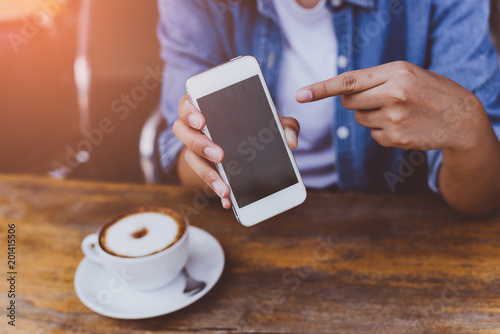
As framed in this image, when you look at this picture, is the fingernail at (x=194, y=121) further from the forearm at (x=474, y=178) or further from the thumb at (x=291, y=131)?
the forearm at (x=474, y=178)

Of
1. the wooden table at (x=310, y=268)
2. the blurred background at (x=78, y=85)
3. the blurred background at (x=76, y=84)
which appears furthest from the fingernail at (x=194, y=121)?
the blurred background at (x=76, y=84)

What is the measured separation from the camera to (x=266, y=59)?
97 centimetres

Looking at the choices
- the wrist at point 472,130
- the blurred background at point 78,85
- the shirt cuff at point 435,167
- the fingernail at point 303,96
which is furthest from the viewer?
the blurred background at point 78,85

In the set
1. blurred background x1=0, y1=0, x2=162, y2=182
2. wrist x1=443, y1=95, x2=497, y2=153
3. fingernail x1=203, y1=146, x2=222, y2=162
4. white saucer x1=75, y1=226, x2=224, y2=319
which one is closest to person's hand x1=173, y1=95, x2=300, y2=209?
fingernail x1=203, y1=146, x2=222, y2=162

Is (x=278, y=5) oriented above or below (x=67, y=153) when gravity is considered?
above

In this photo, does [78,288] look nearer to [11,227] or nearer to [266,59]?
[11,227]

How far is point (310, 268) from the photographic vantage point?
0.59 meters

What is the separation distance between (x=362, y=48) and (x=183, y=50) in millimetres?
402

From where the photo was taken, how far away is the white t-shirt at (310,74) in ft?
3.04

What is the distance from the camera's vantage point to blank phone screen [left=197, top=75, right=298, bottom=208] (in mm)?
515

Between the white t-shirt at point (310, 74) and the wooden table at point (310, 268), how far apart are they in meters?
0.28

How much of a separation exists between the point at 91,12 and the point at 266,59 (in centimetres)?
60

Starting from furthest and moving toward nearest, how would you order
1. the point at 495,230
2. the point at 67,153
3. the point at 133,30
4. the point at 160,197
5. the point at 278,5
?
the point at 67,153 < the point at 133,30 < the point at 278,5 < the point at 160,197 < the point at 495,230

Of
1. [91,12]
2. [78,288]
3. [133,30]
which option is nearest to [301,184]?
[78,288]
